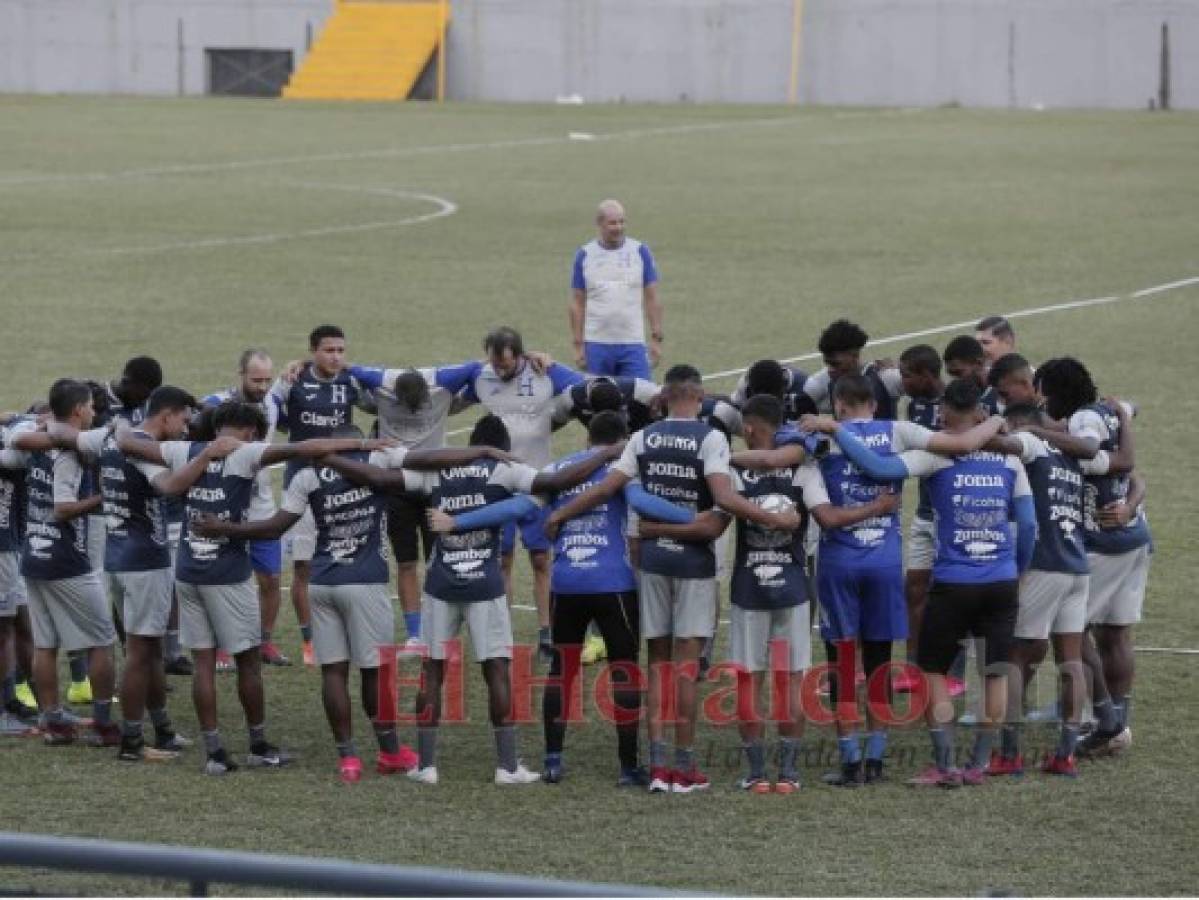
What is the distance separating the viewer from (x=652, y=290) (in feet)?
65.3

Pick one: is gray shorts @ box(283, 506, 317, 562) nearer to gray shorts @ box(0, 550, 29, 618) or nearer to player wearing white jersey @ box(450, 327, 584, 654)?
player wearing white jersey @ box(450, 327, 584, 654)

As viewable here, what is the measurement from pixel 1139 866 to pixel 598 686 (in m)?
4.01

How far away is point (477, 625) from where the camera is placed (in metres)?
11.3

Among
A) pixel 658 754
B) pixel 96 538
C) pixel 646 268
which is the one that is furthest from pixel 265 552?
pixel 646 268

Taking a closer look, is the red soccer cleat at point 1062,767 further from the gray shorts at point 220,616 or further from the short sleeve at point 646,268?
the short sleeve at point 646,268

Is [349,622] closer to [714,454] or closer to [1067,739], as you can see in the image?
[714,454]

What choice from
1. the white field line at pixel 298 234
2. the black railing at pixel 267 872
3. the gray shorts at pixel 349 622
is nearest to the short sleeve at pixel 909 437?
the gray shorts at pixel 349 622

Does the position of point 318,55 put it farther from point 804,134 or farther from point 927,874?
point 927,874

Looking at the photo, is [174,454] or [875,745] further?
[174,454]

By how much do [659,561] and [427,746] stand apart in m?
1.46

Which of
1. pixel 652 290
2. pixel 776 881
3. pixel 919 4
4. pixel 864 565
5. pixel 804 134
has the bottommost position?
pixel 776 881

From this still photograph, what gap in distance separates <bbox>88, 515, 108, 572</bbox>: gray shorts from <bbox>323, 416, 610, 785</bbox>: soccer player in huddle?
1.73 m

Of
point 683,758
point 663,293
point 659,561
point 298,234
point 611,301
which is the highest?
point 298,234

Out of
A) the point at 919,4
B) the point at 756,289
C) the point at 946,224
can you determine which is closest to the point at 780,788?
the point at 756,289
